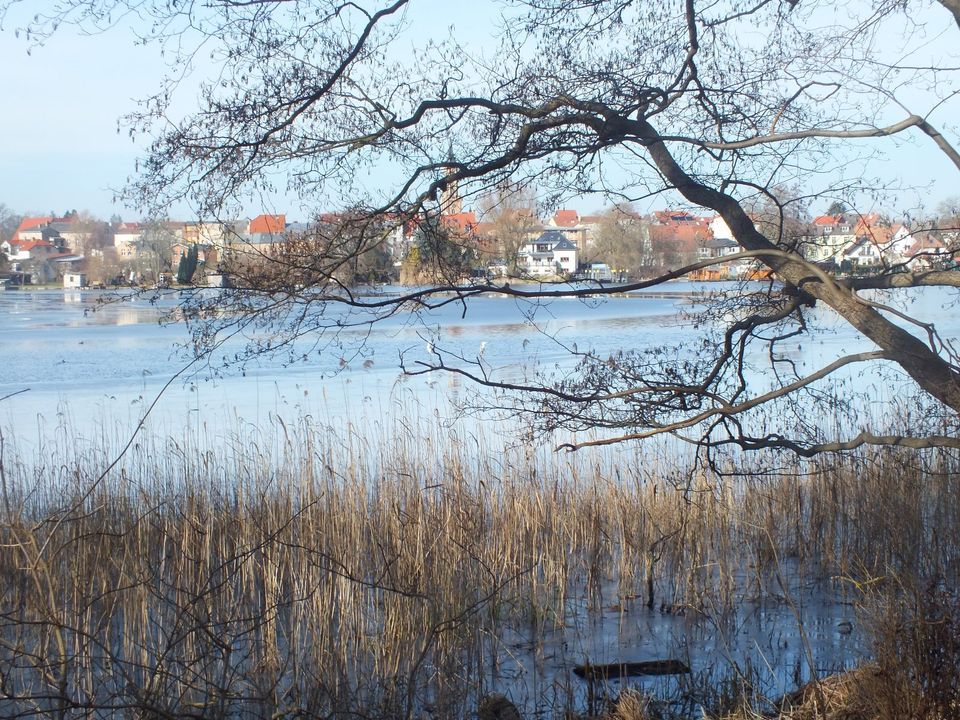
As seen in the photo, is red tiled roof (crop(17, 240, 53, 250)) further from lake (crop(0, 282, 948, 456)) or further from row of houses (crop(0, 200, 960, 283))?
row of houses (crop(0, 200, 960, 283))

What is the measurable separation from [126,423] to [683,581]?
8.14 metres

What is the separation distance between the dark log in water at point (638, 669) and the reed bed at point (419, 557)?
53 cm

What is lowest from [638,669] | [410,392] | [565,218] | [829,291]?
[638,669]

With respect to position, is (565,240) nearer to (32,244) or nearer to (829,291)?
(829,291)

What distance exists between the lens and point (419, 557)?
5.74m

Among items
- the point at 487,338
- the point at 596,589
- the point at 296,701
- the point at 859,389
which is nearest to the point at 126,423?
the point at 596,589

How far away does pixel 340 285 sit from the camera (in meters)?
4.51

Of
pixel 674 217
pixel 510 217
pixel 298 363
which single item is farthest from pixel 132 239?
pixel 298 363

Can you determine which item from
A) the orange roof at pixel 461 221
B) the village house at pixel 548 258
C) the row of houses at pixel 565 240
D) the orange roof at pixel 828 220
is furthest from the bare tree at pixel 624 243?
the orange roof at pixel 828 220

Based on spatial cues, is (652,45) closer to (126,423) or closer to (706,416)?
(706,416)

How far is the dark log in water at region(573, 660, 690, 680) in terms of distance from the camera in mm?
5379

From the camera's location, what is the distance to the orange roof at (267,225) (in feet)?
15.5

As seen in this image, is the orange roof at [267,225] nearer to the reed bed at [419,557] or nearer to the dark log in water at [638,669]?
the reed bed at [419,557]

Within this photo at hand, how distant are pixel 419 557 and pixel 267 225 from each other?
2151 millimetres
